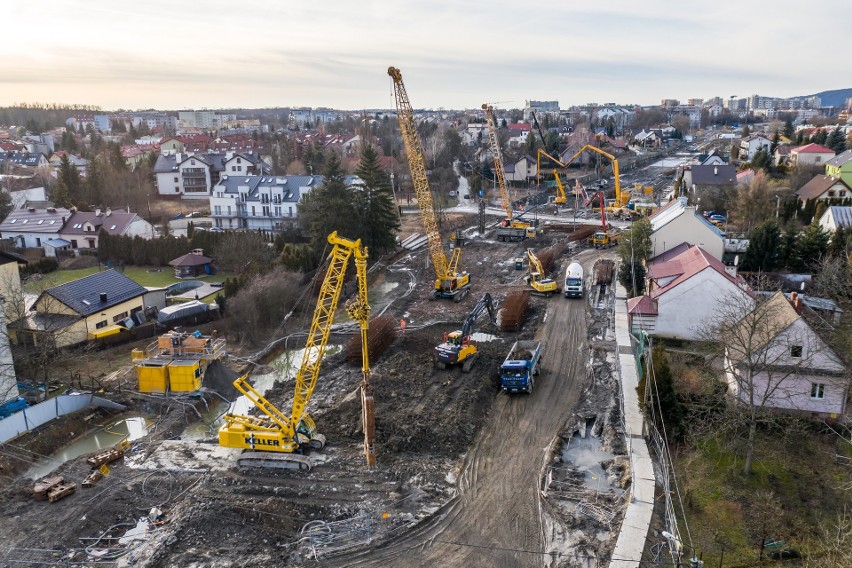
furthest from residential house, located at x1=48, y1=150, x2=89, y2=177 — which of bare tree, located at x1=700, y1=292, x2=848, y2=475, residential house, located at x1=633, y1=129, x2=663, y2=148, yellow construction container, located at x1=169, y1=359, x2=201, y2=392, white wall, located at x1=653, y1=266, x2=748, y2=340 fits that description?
residential house, located at x1=633, y1=129, x2=663, y2=148

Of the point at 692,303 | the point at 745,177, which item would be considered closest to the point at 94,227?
the point at 692,303

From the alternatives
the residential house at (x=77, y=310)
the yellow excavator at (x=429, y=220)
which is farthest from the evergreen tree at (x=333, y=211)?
the residential house at (x=77, y=310)

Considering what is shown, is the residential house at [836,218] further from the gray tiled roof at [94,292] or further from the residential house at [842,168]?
the gray tiled roof at [94,292]

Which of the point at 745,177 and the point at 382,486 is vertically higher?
the point at 745,177

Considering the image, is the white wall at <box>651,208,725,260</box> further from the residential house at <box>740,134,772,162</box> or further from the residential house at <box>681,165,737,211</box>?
the residential house at <box>740,134,772,162</box>

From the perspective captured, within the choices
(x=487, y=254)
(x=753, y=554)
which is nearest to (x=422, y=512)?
(x=753, y=554)

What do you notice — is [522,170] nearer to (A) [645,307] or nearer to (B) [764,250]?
(B) [764,250]
